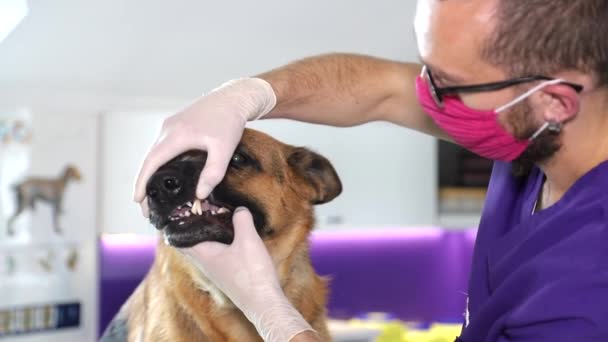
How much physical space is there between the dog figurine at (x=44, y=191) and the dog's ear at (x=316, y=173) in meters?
1.66

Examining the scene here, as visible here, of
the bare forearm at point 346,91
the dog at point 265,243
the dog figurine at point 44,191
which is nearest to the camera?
the bare forearm at point 346,91

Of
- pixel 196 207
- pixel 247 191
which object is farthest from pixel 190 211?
pixel 247 191

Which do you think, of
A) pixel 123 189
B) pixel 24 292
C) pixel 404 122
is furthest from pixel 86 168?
pixel 404 122

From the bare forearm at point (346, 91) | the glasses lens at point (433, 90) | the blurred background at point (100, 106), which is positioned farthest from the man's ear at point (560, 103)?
the blurred background at point (100, 106)

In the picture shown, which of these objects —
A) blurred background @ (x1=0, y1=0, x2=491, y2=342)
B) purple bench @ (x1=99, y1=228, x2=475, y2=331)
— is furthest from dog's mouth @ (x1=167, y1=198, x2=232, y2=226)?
purple bench @ (x1=99, y1=228, x2=475, y2=331)

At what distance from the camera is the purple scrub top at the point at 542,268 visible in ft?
3.13

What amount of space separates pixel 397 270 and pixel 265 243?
10.3ft

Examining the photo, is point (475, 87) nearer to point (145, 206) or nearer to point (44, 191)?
point (145, 206)

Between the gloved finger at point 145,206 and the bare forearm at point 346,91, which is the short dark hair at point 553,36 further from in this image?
the gloved finger at point 145,206

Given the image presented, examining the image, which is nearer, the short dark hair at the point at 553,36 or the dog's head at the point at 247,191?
the short dark hair at the point at 553,36

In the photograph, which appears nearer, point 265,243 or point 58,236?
point 265,243

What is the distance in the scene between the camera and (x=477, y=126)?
3.70ft

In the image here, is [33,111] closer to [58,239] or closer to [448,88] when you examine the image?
[58,239]

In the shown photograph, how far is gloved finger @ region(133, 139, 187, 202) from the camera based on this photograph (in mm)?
1080
